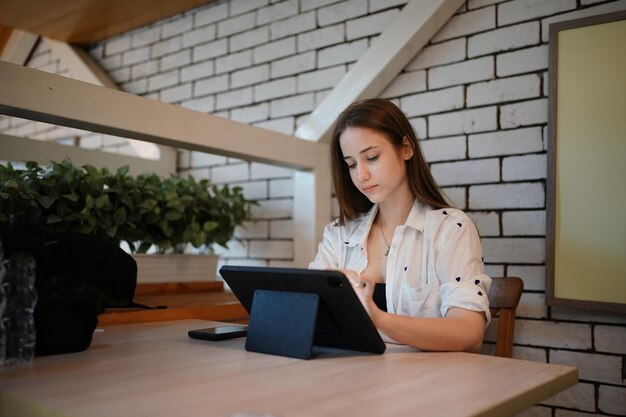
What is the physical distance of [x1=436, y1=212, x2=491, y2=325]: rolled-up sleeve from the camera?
145 cm

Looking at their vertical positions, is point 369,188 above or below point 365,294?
above

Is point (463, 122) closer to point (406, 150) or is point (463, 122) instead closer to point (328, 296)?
point (406, 150)

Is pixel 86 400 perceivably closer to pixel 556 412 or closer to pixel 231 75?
pixel 556 412

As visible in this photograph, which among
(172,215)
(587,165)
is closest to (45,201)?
(172,215)

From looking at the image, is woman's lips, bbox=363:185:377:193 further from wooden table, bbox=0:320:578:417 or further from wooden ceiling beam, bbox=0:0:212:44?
wooden ceiling beam, bbox=0:0:212:44

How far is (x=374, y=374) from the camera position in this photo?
3.43 ft

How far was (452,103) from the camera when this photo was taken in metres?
2.35

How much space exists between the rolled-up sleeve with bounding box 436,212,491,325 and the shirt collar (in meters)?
0.10

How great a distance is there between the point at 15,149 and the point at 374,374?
2.00 metres

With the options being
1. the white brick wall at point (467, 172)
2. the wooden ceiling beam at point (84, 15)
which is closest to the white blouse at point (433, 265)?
the white brick wall at point (467, 172)

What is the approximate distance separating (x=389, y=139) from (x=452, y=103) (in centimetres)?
76

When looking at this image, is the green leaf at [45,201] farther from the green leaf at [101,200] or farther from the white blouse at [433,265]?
the white blouse at [433,265]

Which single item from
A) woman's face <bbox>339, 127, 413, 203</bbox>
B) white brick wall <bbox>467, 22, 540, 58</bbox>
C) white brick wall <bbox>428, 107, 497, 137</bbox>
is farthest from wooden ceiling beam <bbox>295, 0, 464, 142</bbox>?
woman's face <bbox>339, 127, 413, 203</bbox>

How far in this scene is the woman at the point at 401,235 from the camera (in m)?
1.46
